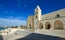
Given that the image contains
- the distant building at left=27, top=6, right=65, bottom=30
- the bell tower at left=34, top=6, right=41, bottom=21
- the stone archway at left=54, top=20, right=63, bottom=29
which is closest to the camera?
the distant building at left=27, top=6, right=65, bottom=30

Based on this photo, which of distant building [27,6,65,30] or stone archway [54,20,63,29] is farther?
stone archway [54,20,63,29]

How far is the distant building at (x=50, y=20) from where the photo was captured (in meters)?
21.9

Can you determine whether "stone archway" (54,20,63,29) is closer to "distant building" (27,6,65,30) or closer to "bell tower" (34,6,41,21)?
"distant building" (27,6,65,30)

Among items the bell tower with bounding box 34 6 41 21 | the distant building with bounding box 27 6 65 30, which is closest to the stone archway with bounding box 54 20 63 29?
the distant building with bounding box 27 6 65 30

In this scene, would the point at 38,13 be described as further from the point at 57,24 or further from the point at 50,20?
the point at 57,24

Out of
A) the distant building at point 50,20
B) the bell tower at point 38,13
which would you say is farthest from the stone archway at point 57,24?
the bell tower at point 38,13

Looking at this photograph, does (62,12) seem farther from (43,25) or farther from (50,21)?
(43,25)

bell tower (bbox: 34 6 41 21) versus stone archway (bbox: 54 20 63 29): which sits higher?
bell tower (bbox: 34 6 41 21)

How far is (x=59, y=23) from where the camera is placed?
22.4 metres

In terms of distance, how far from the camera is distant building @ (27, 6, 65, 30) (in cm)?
2187

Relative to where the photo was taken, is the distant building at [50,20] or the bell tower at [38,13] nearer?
the distant building at [50,20]

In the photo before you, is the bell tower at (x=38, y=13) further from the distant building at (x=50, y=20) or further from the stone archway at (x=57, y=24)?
the stone archway at (x=57, y=24)

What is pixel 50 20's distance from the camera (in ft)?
79.0

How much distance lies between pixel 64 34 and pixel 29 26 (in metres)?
22.9
